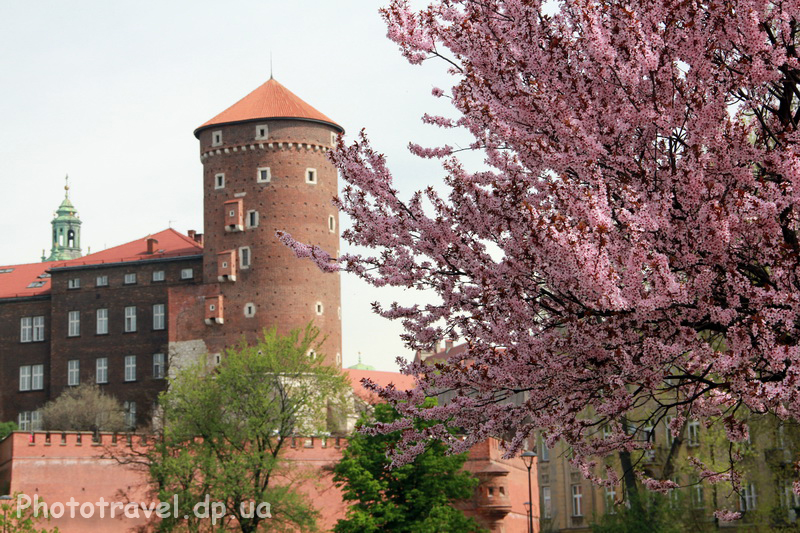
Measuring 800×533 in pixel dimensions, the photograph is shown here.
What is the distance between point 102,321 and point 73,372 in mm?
3475

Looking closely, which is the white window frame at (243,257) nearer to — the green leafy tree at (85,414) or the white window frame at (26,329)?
the green leafy tree at (85,414)

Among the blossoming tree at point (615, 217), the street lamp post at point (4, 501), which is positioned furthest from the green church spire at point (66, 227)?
the blossoming tree at point (615, 217)

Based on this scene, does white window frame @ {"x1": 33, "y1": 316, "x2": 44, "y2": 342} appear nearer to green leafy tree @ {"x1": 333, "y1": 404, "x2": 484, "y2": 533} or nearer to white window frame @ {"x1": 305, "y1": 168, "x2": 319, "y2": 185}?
white window frame @ {"x1": 305, "y1": 168, "x2": 319, "y2": 185}

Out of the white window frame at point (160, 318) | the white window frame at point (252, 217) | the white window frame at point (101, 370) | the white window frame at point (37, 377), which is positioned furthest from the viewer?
the white window frame at point (37, 377)

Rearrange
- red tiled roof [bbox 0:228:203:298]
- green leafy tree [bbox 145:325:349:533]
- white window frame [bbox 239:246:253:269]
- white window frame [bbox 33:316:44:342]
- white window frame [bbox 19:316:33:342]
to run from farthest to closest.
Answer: white window frame [bbox 19:316:33:342], white window frame [bbox 33:316:44:342], red tiled roof [bbox 0:228:203:298], white window frame [bbox 239:246:253:269], green leafy tree [bbox 145:325:349:533]

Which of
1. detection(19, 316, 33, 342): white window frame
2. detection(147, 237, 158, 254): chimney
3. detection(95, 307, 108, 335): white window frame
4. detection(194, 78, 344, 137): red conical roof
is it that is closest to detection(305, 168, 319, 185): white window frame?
detection(194, 78, 344, 137): red conical roof

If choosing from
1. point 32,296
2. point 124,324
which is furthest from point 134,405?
point 32,296

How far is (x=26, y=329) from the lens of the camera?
7412cm

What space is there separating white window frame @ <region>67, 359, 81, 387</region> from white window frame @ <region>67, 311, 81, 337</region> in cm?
163

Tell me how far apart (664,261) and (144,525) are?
158ft

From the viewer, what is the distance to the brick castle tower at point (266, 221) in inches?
2638

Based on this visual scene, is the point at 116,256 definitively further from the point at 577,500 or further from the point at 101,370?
the point at 577,500

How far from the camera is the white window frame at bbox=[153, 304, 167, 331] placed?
70375 millimetres

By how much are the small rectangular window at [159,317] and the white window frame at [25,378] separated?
9011 millimetres
